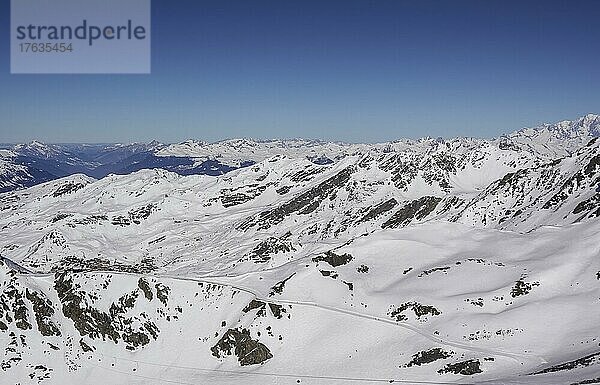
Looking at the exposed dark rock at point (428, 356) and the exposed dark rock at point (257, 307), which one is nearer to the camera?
the exposed dark rock at point (428, 356)

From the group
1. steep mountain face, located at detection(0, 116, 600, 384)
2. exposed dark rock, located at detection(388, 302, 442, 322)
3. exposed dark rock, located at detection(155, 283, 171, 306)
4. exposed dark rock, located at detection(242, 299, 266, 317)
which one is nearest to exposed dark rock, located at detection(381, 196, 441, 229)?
steep mountain face, located at detection(0, 116, 600, 384)

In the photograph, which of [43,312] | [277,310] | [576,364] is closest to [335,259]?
[277,310]

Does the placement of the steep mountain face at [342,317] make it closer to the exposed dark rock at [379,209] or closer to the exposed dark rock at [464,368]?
the exposed dark rock at [464,368]

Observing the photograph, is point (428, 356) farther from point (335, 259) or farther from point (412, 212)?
point (412, 212)

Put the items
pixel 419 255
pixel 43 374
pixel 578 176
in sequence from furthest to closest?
1. pixel 578 176
2. pixel 419 255
3. pixel 43 374

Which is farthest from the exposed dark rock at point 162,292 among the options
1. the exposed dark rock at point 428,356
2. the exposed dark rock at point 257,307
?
the exposed dark rock at point 428,356

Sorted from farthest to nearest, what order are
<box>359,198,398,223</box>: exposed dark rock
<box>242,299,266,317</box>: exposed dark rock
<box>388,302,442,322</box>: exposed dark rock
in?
<box>359,198,398,223</box>: exposed dark rock, <box>242,299,266,317</box>: exposed dark rock, <box>388,302,442,322</box>: exposed dark rock

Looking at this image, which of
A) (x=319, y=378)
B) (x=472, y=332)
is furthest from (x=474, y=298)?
(x=319, y=378)

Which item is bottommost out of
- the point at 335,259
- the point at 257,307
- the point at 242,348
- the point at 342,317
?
the point at 242,348

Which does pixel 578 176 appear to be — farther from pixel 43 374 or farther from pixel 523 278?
Result: pixel 43 374

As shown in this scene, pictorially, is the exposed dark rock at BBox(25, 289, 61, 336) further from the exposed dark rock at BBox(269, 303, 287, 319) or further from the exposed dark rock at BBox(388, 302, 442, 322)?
the exposed dark rock at BBox(388, 302, 442, 322)

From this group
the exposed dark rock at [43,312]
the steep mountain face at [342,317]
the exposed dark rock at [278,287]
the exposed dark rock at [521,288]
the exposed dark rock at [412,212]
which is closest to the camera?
the steep mountain face at [342,317]
